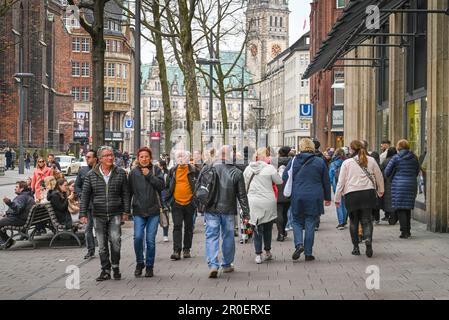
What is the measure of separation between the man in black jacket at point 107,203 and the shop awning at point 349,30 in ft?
23.2

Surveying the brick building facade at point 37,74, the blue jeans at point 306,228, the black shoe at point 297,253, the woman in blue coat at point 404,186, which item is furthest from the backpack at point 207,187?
the brick building facade at point 37,74

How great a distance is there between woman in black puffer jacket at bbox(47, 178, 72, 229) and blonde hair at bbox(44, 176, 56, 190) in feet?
0.24

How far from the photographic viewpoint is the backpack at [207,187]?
1107 centimetres

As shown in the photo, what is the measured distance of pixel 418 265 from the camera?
1132 cm

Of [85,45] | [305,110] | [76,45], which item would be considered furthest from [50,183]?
[85,45]

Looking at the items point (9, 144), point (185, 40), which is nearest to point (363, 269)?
point (185, 40)

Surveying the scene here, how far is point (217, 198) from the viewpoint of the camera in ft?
36.5

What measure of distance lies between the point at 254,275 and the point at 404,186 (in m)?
5.28

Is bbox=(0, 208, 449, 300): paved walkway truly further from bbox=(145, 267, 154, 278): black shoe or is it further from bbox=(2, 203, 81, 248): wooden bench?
bbox=(2, 203, 81, 248): wooden bench

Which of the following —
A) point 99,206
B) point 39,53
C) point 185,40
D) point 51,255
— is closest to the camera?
point 99,206

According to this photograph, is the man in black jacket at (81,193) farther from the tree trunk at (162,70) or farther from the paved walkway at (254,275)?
the tree trunk at (162,70)

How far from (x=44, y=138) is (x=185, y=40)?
4357 centimetres

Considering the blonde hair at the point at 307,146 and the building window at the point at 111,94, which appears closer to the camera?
the blonde hair at the point at 307,146

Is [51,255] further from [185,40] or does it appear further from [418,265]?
[185,40]
